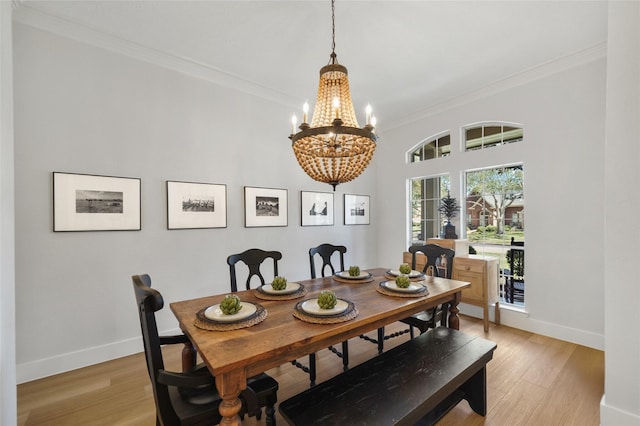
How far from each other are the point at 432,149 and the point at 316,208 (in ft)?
6.85

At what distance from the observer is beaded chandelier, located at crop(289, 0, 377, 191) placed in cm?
194

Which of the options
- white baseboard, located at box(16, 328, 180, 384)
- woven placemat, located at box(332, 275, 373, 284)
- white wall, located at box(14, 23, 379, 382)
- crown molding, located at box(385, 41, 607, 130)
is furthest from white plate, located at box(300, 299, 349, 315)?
crown molding, located at box(385, 41, 607, 130)

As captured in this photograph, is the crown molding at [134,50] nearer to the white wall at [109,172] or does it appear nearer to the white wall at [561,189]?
the white wall at [109,172]

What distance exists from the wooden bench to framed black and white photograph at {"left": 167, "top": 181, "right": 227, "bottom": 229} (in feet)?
7.70

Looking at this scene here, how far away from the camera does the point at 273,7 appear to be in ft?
7.59

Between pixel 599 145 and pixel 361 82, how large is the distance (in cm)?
266

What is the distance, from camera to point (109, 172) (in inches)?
108

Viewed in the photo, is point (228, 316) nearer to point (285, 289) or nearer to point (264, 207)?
point (285, 289)

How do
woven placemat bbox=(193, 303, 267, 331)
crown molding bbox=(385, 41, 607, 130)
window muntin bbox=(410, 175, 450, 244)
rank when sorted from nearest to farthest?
woven placemat bbox=(193, 303, 267, 331) < crown molding bbox=(385, 41, 607, 130) < window muntin bbox=(410, 175, 450, 244)

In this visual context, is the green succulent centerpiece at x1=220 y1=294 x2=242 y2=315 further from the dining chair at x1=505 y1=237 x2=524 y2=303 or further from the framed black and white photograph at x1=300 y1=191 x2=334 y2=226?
the dining chair at x1=505 y1=237 x2=524 y2=303

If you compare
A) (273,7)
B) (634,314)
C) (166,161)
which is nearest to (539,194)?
(634,314)

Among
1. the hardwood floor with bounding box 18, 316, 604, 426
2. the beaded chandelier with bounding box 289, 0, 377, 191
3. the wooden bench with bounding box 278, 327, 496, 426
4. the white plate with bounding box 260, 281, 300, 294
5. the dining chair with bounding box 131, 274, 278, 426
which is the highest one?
the beaded chandelier with bounding box 289, 0, 377, 191

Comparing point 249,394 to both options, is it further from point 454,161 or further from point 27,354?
point 454,161

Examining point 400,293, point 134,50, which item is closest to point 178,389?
point 400,293
